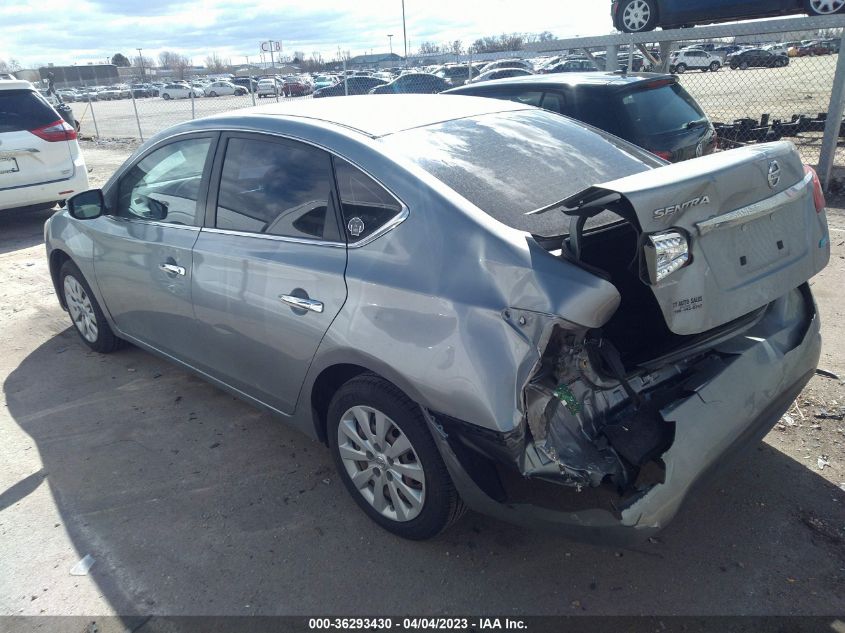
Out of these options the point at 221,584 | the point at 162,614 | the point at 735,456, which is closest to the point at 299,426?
the point at 221,584

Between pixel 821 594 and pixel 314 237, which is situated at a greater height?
pixel 314 237

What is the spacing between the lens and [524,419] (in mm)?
2197

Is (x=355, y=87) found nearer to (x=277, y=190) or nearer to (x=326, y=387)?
(x=277, y=190)

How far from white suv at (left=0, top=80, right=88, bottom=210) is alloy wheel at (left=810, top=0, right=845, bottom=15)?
9.36 metres

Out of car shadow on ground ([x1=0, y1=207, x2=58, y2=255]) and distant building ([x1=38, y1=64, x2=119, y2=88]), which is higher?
distant building ([x1=38, y1=64, x2=119, y2=88])

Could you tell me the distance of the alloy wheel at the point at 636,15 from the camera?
902 centimetres

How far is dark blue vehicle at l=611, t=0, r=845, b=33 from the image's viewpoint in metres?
7.82

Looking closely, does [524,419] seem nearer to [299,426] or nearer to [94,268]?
[299,426]

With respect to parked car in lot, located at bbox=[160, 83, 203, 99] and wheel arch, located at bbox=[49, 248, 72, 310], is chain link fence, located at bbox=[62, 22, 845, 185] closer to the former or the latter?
wheel arch, located at bbox=[49, 248, 72, 310]

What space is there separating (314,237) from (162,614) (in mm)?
1618

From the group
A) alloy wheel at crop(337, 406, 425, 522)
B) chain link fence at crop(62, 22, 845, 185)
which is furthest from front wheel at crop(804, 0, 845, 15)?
alloy wheel at crop(337, 406, 425, 522)

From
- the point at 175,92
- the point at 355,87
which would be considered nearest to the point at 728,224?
the point at 355,87

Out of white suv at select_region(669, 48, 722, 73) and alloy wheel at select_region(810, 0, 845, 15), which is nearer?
alloy wheel at select_region(810, 0, 845, 15)

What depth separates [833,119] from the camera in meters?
7.50
